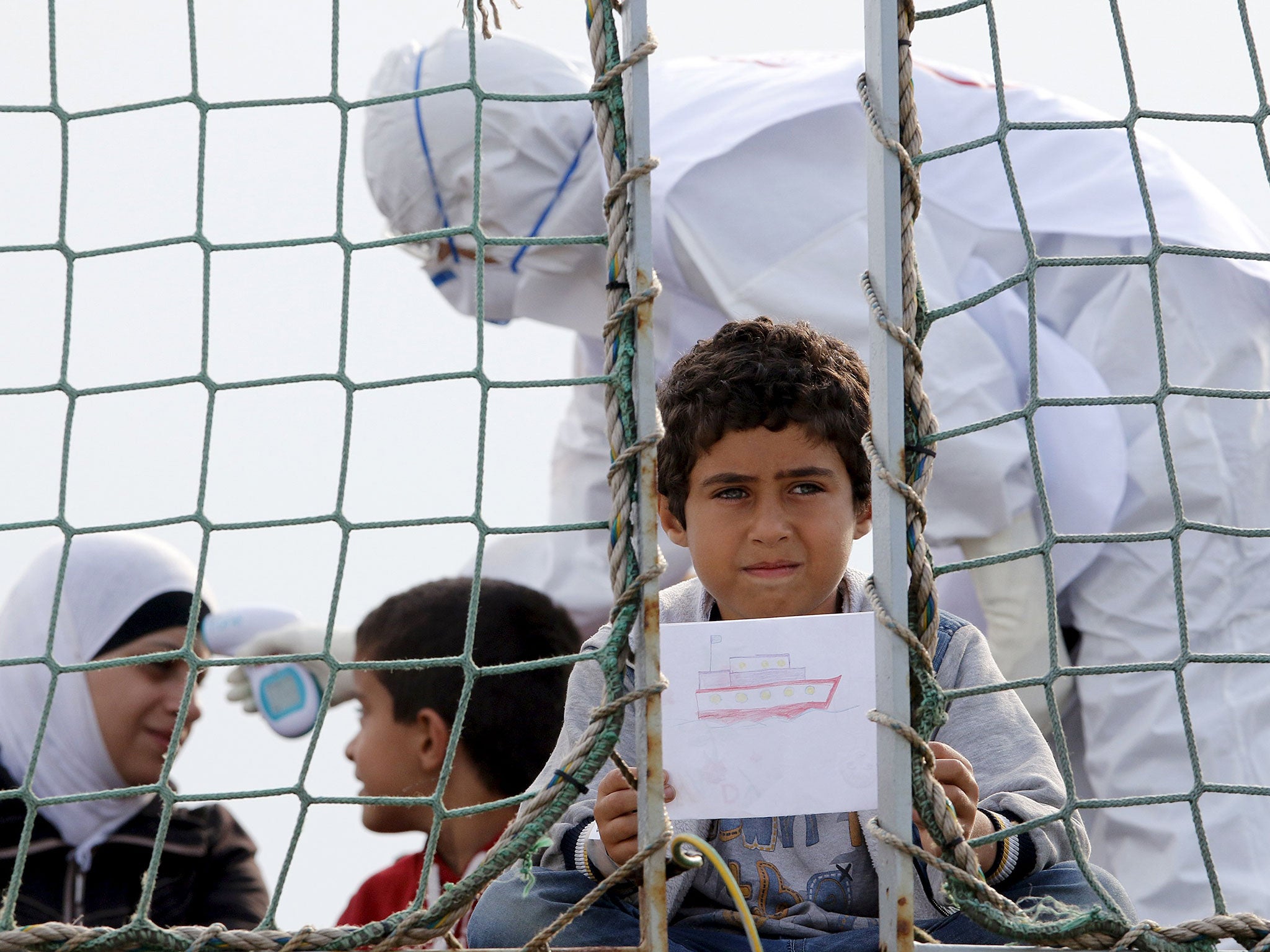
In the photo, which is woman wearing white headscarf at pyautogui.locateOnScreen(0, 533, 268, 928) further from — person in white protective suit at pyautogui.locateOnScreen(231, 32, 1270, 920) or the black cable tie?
the black cable tie

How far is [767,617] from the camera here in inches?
58.2

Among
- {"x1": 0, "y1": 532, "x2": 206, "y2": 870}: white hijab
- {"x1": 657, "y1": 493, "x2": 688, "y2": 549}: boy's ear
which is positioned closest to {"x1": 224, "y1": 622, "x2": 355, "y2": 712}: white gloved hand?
{"x1": 0, "y1": 532, "x2": 206, "y2": 870}: white hijab

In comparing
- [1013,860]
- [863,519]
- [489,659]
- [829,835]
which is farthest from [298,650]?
[1013,860]

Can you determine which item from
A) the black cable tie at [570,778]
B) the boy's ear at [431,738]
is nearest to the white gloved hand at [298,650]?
the boy's ear at [431,738]

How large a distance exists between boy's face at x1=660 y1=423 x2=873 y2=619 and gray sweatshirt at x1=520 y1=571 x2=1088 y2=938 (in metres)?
0.14

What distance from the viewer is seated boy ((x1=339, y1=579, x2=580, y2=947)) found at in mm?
2152

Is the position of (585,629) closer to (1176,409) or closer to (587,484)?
(587,484)

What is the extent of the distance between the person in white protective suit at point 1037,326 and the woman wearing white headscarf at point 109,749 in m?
0.69

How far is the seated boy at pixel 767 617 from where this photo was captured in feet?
4.35

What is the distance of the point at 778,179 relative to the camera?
257cm

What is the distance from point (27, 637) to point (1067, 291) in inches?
70.3

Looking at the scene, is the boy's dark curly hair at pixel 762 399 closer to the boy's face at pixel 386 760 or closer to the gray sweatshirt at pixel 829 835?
the gray sweatshirt at pixel 829 835

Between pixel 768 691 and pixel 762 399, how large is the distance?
44cm

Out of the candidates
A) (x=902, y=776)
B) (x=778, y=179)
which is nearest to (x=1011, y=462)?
(x=778, y=179)
